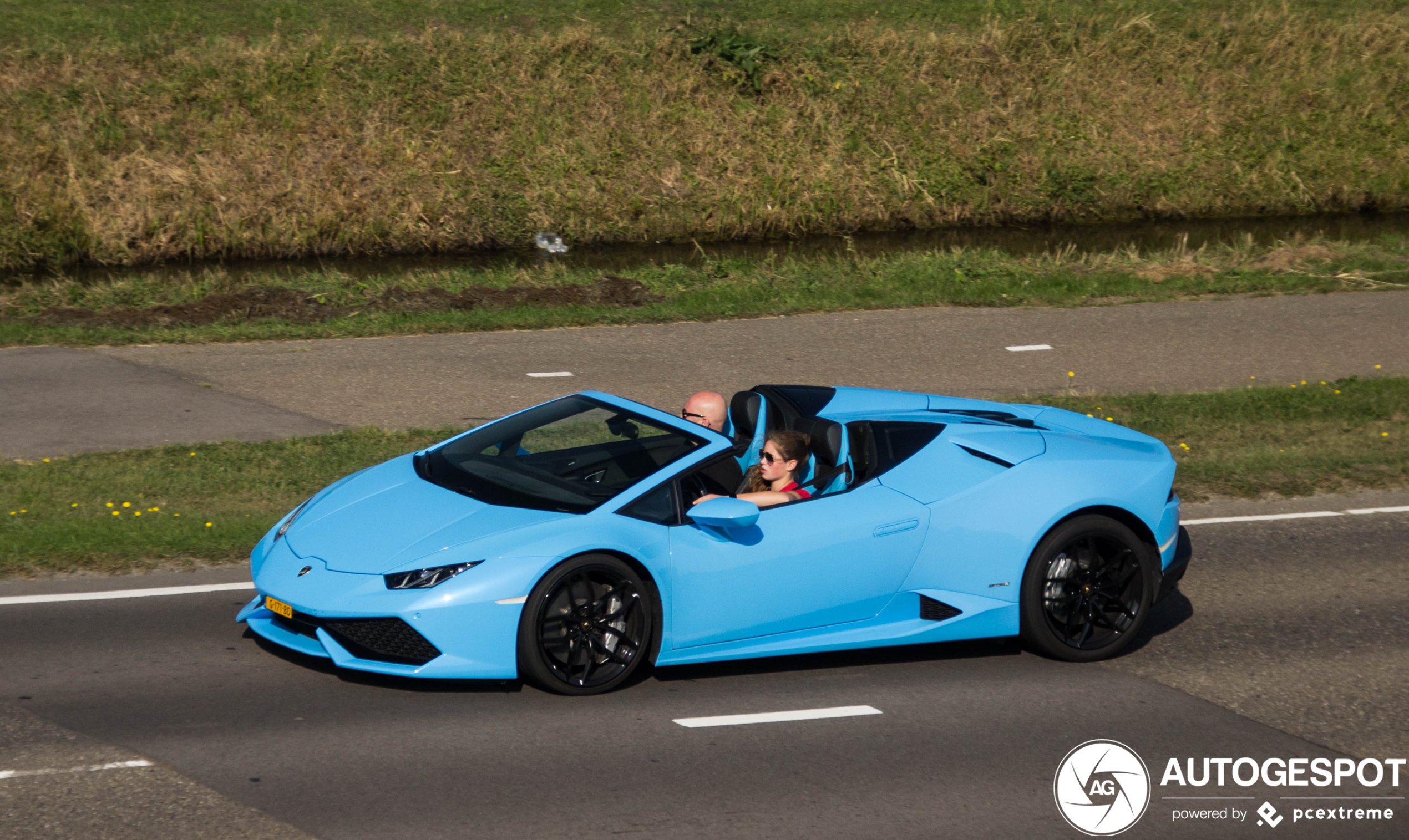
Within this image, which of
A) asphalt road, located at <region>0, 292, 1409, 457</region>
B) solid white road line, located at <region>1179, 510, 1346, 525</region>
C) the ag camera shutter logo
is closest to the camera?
the ag camera shutter logo

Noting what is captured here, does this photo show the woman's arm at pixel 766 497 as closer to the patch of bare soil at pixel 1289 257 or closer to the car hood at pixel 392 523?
the car hood at pixel 392 523

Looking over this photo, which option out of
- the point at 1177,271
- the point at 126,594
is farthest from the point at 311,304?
the point at 1177,271

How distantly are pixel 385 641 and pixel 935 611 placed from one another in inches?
A: 109

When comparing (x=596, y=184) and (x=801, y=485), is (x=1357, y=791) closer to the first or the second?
(x=801, y=485)

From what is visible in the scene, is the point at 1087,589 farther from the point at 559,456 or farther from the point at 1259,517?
the point at 1259,517

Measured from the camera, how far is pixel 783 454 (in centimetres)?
707

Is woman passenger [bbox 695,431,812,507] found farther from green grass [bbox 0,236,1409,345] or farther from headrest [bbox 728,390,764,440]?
green grass [bbox 0,236,1409,345]

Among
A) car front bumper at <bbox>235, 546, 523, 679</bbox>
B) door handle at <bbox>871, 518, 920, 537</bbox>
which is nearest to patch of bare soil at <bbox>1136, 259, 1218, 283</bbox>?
door handle at <bbox>871, 518, 920, 537</bbox>

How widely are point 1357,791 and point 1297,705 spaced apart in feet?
2.94

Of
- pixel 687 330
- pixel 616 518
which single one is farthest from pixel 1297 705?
pixel 687 330

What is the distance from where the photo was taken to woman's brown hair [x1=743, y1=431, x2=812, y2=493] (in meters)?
7.09

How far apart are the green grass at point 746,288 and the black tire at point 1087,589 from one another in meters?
9.01

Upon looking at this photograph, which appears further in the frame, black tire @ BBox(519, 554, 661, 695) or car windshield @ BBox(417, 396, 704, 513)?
car windshield @ BBox(417, 396, 704, 513)

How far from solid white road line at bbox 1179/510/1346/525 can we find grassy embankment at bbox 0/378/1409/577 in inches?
19.0
